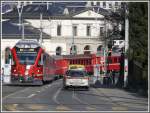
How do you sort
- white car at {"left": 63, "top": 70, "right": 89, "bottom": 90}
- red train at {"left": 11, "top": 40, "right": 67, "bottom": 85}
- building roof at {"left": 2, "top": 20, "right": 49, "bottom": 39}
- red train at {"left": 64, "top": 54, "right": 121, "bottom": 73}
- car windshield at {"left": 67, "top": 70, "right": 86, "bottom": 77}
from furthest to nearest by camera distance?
building roof at {"left": 2, "top": 20, "right": 49, "bottom": 39} < red train at {"left": 64, "top": 54, "right": 121, "bottom": 73} < red train at {"left": 11, "top": 40, "right": 67, "bottom": 85} < car windshield at {"left": 67, "top": 70, "right": 86, "bottom": 77} < white car at {"left": 63, "top": 70, "right": 89, "bottom": 90}

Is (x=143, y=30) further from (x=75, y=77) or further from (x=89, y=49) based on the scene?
(x=89, y=49)

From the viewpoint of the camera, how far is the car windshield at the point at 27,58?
51.1 metres

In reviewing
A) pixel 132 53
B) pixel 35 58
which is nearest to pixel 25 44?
pixel 35 58

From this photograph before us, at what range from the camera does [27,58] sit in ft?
168

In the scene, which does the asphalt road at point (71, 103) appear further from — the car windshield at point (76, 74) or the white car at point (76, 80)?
the car windshield at point (76, 74)

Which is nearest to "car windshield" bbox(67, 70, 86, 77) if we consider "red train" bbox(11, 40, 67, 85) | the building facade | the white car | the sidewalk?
the white car

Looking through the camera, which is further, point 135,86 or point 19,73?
point 19,73

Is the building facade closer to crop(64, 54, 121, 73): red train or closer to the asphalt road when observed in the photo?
crop(64, 54, 121, 73): red train

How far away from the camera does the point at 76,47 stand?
129 meters

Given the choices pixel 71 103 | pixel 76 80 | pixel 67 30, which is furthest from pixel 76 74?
pixel 67 30

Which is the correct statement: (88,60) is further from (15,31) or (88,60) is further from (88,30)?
(88,30)

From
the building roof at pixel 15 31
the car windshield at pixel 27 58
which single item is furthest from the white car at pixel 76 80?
the building roof at pixel 15 31

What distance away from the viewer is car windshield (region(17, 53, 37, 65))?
51.1m

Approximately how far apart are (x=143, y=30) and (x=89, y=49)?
8811 centimetres
